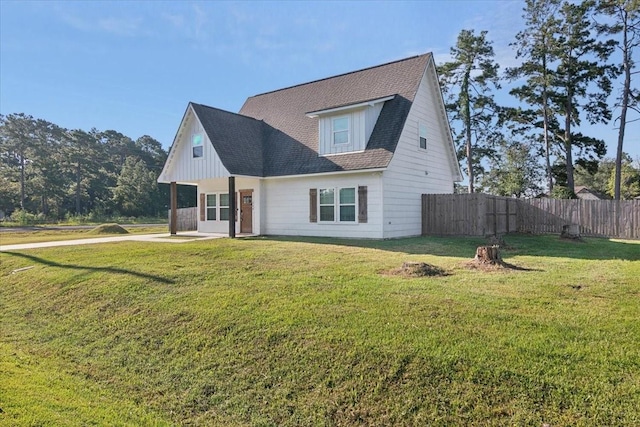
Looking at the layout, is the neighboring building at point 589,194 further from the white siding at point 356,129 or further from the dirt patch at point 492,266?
the dirt patch at point 492,266

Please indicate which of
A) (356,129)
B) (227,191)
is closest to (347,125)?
(356,129)

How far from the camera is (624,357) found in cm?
401

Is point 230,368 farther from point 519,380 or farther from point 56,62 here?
point 56,62

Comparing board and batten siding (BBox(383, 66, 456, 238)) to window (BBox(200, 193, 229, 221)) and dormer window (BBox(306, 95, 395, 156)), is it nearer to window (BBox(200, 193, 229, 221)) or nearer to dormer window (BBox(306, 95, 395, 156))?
dormer window (BBox(306, 95, 395, 156))

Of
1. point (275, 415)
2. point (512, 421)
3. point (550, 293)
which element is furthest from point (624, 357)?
point (275, 415)

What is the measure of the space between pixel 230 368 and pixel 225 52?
56.0 ft

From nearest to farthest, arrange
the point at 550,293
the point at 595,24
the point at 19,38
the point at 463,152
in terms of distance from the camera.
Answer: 1. the point at 550,293
2. the point at 19,38
3. the point at 595,24
4. the point at 463,152

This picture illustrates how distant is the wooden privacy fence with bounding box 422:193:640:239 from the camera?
15.9 meters

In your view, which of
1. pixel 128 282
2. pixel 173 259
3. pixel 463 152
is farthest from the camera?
pixel 463 152

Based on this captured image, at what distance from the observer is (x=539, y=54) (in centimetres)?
2653

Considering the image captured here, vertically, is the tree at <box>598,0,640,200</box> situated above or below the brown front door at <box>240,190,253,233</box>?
above

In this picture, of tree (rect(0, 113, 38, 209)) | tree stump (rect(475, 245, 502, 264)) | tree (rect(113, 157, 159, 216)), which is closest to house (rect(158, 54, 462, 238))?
tree stump (rect(475, 245, 502, 264))

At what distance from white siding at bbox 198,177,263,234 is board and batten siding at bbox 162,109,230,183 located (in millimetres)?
1526

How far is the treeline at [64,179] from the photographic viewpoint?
47281 millimetres
